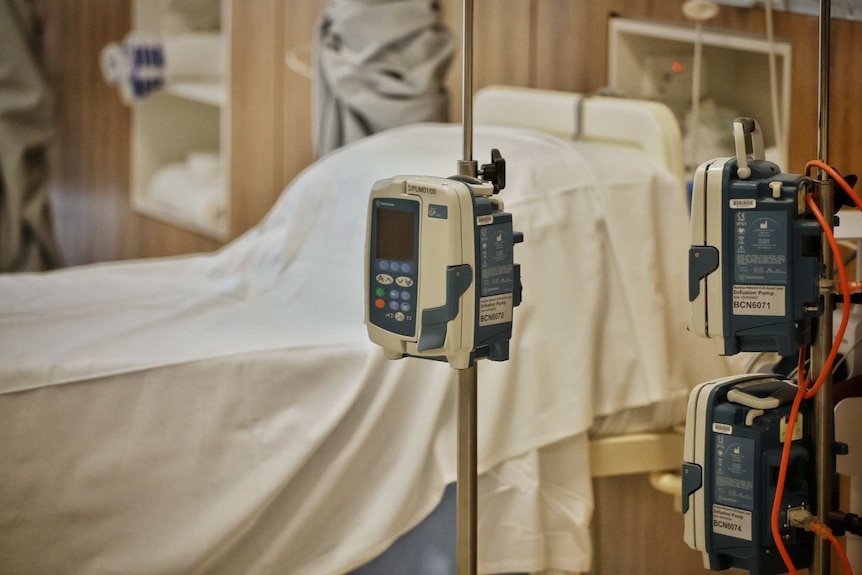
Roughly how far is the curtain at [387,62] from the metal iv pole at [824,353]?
4.30 feet

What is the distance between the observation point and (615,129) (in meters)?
1.95

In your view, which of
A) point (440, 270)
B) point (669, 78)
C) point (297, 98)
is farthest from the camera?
point (297, 98)

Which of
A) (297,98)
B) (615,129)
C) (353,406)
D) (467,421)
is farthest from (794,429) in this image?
(297,98)

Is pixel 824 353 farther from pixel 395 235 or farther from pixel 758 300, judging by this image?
pixel 395 235

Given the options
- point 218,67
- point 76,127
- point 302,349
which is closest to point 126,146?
point 76,127

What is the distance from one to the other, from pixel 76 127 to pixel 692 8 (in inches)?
119

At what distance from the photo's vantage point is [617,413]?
179cm

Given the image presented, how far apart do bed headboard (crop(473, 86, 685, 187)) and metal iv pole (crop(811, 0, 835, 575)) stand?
25.3 inches

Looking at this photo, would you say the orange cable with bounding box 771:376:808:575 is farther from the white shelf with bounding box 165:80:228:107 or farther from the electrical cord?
the white shelf with bounding box 165:80:228:107

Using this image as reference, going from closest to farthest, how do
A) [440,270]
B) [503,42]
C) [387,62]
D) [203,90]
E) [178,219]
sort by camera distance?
[440,270]
[503,42]
[387,62]
[203,90]
[178,219]

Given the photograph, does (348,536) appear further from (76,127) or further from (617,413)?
(76,127)

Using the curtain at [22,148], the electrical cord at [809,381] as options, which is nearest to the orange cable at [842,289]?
the electrical cord at [809,381]

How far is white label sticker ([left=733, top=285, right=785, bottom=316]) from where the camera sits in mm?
1165

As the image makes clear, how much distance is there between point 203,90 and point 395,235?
7.17 ft
